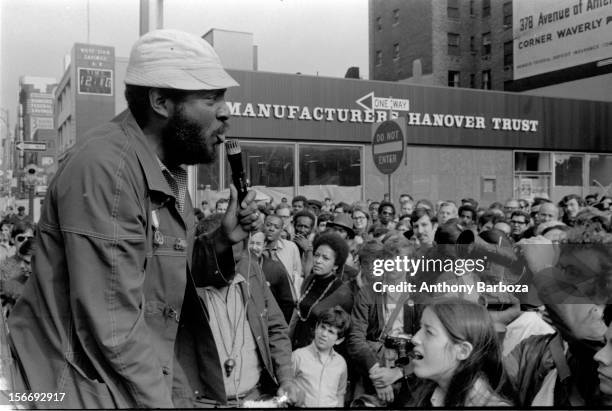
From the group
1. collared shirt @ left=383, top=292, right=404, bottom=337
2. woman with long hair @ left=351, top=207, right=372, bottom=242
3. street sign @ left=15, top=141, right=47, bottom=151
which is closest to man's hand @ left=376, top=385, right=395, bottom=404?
collared shirt @ left=383, top=292, right=404, bottom=337

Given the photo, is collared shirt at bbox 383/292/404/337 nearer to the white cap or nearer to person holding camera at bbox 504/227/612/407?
person holding camera at bbox 504/227/612/407

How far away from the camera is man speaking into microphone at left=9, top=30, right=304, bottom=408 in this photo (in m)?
1.26

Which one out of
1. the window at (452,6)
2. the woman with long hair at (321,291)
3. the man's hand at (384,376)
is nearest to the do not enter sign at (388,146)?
the woman with long hair at (321,291)

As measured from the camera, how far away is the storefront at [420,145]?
701 cm

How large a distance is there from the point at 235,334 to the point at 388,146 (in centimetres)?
299

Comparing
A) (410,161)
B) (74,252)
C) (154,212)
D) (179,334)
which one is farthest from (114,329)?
(410,161)

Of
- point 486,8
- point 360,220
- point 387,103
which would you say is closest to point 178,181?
point 486,8

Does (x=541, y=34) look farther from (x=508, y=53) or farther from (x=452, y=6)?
(x=452, y=6)

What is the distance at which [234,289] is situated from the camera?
2.70m

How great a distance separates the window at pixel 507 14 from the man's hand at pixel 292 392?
197 cm

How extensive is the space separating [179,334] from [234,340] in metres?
0.99

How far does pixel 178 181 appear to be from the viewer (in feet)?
5.63

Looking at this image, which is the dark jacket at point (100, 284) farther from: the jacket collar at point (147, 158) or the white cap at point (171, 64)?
the white cap at point (171, 64)

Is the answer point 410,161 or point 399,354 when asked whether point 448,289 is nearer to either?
point 399,354
